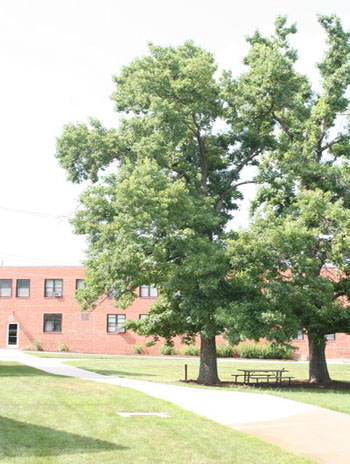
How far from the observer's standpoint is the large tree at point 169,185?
22.4 metres

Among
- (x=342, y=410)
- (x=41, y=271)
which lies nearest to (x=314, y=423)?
(x=342, y=410)

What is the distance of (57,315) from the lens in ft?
185

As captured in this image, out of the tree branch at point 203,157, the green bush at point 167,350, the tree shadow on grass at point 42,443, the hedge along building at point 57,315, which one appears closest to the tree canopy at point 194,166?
the tree branch at point 203,157

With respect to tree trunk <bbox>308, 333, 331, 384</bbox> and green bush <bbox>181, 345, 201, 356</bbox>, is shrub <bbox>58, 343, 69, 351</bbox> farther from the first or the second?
tree trunk <bbox>308, 333, 331, 384</bbox>

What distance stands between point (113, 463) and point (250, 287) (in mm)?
14484

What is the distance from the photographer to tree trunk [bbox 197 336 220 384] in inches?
1011

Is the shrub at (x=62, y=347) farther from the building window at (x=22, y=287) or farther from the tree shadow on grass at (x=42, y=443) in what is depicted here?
the tree shadow on grass at (x=42, y=443)

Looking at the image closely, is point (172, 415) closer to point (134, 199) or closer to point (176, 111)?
point (134, 199)

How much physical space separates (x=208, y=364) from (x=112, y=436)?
15.7 meters

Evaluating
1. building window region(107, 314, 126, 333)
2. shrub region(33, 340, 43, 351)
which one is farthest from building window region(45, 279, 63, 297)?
building window region(107, 314, 126, 333)

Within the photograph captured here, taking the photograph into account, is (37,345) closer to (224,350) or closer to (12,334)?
(12,334)

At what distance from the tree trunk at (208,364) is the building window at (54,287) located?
106ft

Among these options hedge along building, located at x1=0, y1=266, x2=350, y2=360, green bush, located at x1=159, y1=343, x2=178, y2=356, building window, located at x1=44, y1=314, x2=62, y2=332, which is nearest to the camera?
green bush, located at x1=159, y1=343, x2=178, y2=356

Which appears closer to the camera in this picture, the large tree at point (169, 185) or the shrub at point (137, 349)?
the large tree at point (169, 185)
